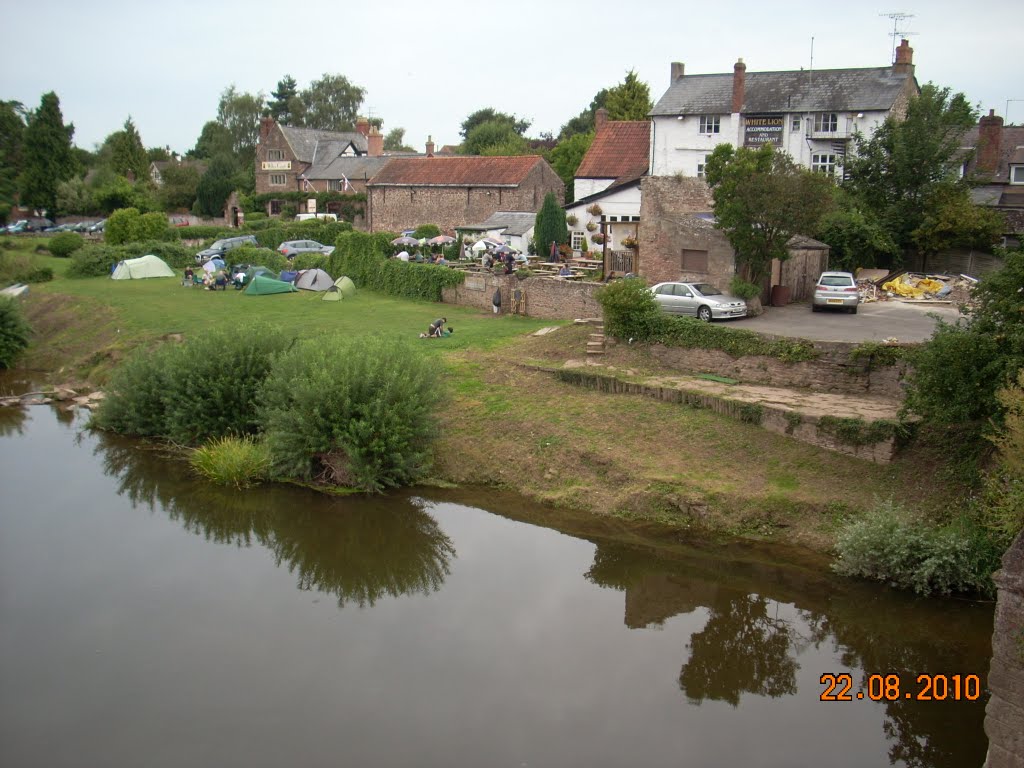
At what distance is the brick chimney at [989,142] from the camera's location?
37.3 metres

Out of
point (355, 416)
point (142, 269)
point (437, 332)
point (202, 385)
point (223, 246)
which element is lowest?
point (355, 416)

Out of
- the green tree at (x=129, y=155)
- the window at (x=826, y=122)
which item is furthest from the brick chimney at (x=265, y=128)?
the window at (x=826, y=122)

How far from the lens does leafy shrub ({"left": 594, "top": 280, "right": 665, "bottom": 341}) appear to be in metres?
22.1

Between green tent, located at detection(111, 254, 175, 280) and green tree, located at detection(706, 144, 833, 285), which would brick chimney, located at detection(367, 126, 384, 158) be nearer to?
green tent, located at detection(111, 254, 175, 280)

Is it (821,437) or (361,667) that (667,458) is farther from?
(361,667)

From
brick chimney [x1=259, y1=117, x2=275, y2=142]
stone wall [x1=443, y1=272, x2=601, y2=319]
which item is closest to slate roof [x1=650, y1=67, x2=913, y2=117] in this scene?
stone wall [x1=443, y1=272, x2=601, y2=319]

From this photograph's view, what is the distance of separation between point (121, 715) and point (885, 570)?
1134cm

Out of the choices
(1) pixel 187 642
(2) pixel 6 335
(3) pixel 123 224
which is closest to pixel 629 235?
(2) pixel 6 335

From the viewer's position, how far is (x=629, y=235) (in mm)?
34094

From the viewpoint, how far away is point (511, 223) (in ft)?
141

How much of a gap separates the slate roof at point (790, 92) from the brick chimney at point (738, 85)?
255 mm

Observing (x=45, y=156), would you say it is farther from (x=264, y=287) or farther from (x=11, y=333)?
(x=11, y=333)

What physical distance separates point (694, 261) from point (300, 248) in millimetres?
27114

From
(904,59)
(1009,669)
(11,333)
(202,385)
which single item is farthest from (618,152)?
(1009,669)
